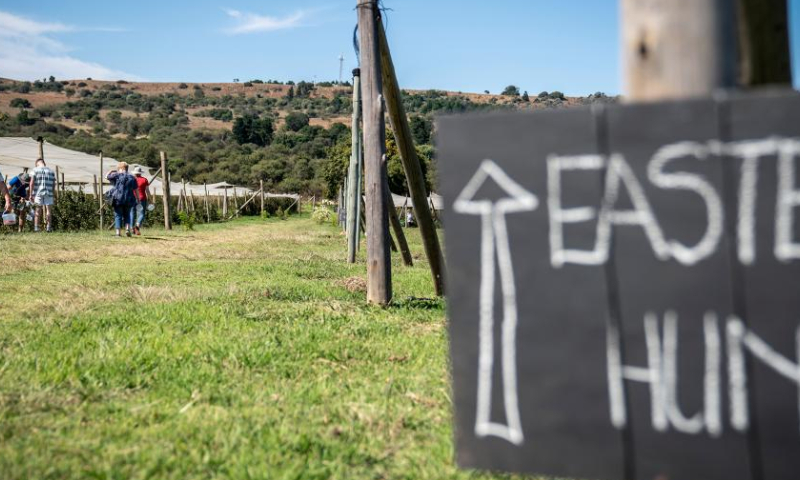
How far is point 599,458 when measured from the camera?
1.88 meters

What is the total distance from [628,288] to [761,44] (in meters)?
0.79

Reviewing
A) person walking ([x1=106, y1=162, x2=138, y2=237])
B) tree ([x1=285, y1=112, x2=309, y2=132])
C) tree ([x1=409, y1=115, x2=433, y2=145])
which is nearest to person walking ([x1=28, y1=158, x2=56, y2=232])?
person walking ([x1=106, y1=162, x2=138, y2=237])

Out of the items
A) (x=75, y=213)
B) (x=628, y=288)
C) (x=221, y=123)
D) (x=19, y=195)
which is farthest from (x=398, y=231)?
(x=221, y=123)

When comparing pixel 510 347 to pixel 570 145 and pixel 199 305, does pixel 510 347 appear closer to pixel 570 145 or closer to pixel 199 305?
pixel 570 145

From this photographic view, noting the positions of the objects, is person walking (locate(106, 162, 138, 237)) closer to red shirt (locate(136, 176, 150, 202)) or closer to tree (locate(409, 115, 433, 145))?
red shirt (locate(136, 176, 150, 202))

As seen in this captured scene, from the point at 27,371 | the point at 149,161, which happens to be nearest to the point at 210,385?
the point at 27,371

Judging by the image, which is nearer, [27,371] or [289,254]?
[27,371]

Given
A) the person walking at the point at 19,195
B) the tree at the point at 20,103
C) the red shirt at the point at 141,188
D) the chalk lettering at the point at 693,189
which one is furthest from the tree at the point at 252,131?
the chalk lettering at the point at 693,189

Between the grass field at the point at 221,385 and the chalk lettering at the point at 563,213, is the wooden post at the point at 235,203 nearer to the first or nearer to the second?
the grass field at the point at 221,385

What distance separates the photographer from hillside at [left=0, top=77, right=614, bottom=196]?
2340 inches

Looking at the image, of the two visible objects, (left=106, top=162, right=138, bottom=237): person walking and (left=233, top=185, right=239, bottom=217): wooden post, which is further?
(left=233, top=185, right=239, bottom=217): wooden post

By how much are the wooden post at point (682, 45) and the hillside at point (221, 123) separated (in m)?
34.5

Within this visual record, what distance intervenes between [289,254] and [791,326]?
10981 millimetres

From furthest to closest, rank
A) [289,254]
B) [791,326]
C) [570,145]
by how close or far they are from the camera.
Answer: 1. [289,254]
2. [570,145]
3. [791,326]
